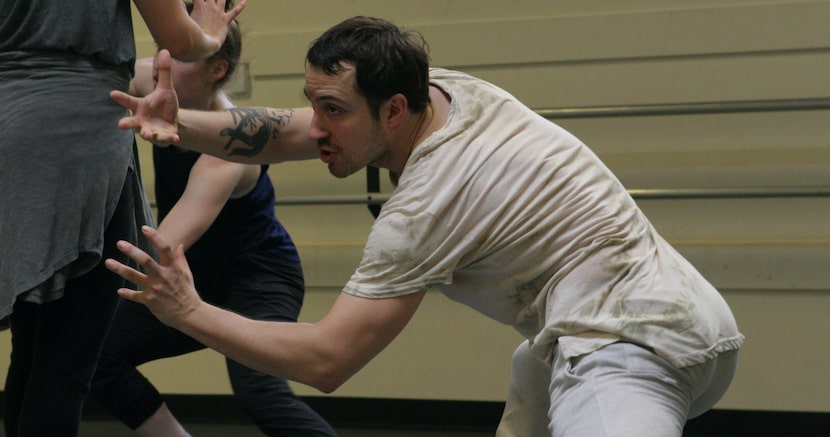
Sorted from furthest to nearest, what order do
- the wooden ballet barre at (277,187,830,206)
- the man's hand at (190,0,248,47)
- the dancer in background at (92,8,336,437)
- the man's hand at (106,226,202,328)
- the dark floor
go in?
the dark floor < the wooden ballet barre at (277,187,830,206) < the dancer in background at (92,8,336,437) < the man's hand at (190,0,248,47) < the man's hand at (106,226,202,328)

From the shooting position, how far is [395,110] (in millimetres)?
1676

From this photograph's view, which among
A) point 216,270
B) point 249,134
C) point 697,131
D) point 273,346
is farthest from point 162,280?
point 697,131

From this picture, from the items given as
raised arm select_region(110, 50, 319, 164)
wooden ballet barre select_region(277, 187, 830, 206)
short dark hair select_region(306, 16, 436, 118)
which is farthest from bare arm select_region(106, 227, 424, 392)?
wooden ballet barre select_region(277, 187, 830, 206)

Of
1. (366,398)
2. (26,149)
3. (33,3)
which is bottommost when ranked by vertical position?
(366,398)

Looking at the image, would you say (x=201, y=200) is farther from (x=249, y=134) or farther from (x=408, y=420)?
(x=408, y=420)

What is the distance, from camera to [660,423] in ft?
4.85

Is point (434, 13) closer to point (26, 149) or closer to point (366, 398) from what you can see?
point (366, 398)

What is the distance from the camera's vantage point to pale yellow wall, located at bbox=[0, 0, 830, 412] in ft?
10.7

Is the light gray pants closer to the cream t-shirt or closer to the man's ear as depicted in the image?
the cream t-shirt

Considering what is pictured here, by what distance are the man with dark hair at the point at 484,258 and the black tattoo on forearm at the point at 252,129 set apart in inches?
14.5

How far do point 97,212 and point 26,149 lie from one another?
141 mm

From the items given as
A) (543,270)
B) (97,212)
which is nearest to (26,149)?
(97,212)

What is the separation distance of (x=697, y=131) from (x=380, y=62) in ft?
6.36

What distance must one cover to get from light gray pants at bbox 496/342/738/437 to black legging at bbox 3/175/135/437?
2.40 feet
